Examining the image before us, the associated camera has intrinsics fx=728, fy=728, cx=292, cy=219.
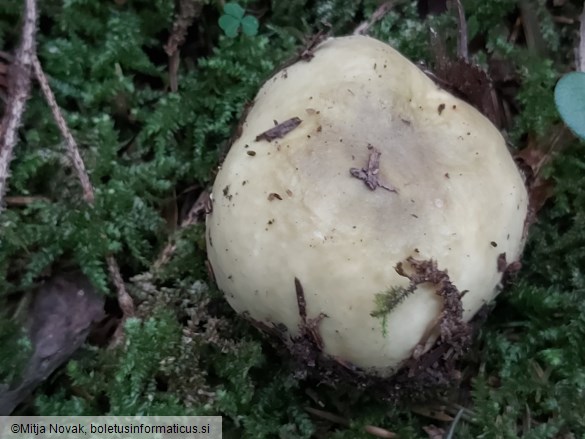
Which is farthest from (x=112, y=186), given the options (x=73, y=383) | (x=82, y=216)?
(x=73, y=383)

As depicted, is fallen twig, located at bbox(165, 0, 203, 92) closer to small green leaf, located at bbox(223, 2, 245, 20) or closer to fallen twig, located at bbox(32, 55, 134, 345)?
small green leaf, located at bbox(223, 2, 245, 20)

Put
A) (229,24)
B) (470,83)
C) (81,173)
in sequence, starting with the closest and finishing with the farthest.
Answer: (470,83), (81,173), (229,24)

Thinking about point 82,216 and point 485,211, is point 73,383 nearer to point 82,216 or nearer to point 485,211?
point 82,216

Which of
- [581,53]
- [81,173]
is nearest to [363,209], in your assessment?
[81,173]

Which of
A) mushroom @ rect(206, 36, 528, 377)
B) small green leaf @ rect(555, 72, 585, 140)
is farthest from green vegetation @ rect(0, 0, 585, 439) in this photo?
Result: mushroom @ rect(206, 36, 528, 377)

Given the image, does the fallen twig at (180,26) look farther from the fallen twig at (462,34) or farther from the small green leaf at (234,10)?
the fallen twig at (462,34)

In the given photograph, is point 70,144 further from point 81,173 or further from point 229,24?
point 229,24
